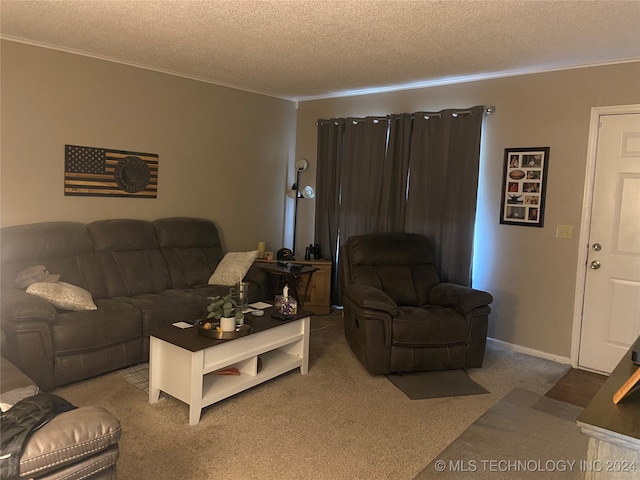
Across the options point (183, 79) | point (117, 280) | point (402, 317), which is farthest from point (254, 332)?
point (183, 79)

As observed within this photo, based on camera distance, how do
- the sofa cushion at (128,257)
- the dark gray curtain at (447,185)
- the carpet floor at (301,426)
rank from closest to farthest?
the carpet floor at (301,426), the sofa cushion at (128,257), the dark gray curtain at (447,185)

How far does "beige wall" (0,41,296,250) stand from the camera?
3.75m

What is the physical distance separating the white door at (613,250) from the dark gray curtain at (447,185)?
39.0 inches

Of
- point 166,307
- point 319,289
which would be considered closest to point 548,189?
point 319,289

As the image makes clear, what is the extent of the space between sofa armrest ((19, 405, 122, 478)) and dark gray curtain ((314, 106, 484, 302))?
3.59 meters

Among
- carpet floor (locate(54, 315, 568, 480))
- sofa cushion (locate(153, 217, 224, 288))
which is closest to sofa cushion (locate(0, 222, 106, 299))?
sofa cushion (locate(153, 217, 224, 288))

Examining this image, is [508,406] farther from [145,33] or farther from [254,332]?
[145,33]

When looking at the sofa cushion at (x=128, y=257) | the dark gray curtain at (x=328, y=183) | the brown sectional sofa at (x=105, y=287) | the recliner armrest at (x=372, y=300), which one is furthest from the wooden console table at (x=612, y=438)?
the dark gray curtain at (x=328, y=183)

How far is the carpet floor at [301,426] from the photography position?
245cm

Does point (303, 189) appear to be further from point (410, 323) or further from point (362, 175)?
point (410, 323)

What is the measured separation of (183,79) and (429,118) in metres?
2.45

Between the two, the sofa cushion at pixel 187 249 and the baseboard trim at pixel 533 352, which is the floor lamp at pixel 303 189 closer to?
the sofa cushion at pixel 187 249

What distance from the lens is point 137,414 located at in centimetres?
292

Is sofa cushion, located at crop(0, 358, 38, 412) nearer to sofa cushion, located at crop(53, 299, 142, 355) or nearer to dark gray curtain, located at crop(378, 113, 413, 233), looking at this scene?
sofa cushion, located at crop(53, 299, 142, 355)
